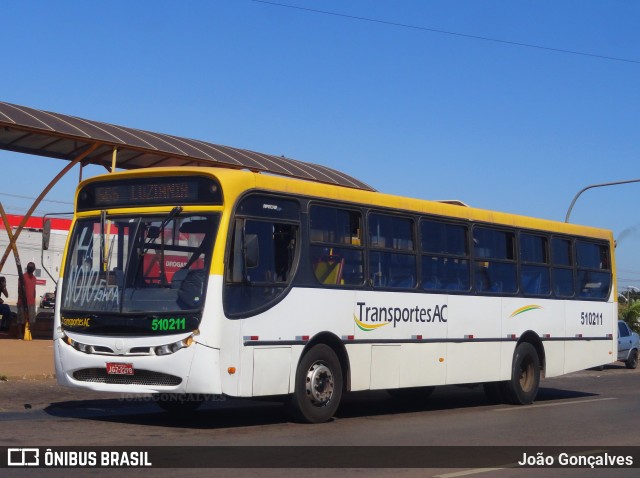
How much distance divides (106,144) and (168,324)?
1054 cm

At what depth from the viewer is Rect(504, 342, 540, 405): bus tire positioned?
670 inches

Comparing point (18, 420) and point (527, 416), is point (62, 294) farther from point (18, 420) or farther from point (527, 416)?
point (527, 416)

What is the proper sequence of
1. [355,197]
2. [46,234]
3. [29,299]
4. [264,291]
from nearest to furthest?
[264,291], [355,197], [46,234], [29,299]

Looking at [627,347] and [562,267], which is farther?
[627,347]

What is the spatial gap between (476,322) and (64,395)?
6458 mm

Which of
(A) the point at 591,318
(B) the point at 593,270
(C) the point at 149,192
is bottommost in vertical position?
(A) the point at 591,318

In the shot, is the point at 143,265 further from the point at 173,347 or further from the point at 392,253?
the point at 392,253

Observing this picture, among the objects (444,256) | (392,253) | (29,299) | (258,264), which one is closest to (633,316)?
(29,299)

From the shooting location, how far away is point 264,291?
12.2 metres

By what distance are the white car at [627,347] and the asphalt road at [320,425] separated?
555 inches

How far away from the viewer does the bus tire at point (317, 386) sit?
1265cm

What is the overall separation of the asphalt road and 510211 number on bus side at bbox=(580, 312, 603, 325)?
1.43 meters

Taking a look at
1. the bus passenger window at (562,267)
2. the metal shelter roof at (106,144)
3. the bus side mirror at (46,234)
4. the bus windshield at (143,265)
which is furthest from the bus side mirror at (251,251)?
the metal shelter roof at (106,144)

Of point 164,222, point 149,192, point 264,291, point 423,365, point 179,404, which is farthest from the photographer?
point 423,365
